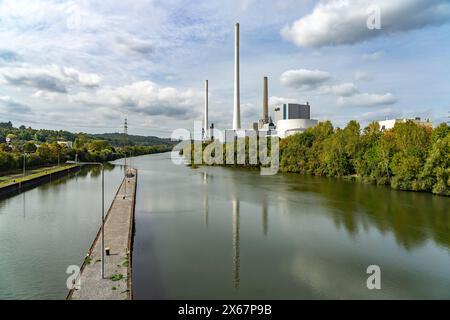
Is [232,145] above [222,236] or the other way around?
above

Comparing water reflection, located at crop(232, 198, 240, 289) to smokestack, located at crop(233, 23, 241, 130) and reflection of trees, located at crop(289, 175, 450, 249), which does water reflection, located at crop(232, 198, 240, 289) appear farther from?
smokestack, located at crop(233, 23, 241, 130)

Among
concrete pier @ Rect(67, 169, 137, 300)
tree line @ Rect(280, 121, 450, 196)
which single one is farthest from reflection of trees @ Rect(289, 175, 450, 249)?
concrete pier @ Rect(67, 169, 137, 300)

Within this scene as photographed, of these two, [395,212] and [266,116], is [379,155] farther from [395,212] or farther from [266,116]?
[266,116]

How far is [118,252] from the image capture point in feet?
32.1

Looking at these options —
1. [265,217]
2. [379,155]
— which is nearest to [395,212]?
[265,217]

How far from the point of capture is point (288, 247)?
1172 centimetres

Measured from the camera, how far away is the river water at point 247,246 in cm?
846

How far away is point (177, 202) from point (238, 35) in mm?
54700

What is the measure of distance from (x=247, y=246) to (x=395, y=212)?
10458mm

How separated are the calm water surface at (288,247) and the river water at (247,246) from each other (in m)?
0.04

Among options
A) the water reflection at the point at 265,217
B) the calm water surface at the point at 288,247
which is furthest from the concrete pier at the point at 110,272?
the water reflection at the point at 265,217
